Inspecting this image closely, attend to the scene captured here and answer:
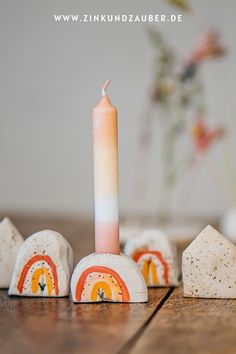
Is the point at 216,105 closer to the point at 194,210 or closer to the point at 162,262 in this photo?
the point at 194,210

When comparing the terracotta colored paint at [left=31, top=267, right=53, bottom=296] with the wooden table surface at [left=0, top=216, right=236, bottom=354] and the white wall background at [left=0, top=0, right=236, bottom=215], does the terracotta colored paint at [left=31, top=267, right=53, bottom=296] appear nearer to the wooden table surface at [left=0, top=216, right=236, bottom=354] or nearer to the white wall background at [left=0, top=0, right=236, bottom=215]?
the wooden table surface at [left=0, top=216, right=236, bottom=354]

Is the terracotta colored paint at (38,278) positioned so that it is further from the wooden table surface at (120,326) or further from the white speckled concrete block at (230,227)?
the white speckled concrete block at (230,227)

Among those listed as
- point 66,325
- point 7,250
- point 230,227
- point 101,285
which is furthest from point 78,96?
point 66,325

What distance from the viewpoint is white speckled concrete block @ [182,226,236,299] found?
0.93 meters

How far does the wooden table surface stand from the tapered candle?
0.29 ft

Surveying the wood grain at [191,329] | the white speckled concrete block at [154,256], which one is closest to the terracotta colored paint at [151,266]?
the white speckled concrete block at [154,256]

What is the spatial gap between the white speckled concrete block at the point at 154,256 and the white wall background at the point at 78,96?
93.7 inches

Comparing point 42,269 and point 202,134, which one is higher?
point 202,134

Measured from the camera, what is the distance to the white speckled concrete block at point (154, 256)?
41.6 inches

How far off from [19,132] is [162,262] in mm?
2565

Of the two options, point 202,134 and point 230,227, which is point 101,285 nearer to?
point 230,227

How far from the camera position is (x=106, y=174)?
951 mm

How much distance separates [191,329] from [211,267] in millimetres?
176

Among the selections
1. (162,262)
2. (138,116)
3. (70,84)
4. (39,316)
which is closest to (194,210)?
(138,116)
